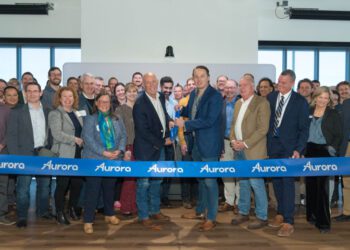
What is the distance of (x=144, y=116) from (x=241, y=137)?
3.81 ft

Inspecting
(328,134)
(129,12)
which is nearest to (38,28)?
(129,12)

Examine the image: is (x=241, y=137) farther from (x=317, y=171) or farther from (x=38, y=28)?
(x=38, y=28)

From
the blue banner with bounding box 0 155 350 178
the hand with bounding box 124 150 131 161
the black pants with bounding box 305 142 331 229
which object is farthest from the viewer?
the hand with bounding box 124 150 131 161

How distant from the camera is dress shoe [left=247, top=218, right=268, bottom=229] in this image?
4927mm

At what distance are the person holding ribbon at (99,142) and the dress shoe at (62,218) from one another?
1.32ft

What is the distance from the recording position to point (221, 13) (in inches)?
365

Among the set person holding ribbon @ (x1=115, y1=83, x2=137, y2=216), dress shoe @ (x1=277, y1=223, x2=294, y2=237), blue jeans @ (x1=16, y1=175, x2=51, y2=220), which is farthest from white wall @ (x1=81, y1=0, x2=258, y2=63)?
dress shoe @ (x1=277, y1=223, x2=294, y2=237)

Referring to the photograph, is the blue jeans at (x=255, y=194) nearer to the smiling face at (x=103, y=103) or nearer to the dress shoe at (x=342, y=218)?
the dress shoe at (x=342, y=218)

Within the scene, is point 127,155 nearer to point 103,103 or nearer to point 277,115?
point 103,103

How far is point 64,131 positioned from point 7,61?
21.1ft

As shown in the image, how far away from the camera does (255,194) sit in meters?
4.99

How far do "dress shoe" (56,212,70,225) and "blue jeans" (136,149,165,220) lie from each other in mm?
866

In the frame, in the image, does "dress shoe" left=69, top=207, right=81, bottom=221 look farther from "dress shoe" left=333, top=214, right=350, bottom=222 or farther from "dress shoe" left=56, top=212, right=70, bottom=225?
"dress shoe" left=333, top=214, right=350, bottom=222

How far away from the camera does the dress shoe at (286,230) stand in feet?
15.2
